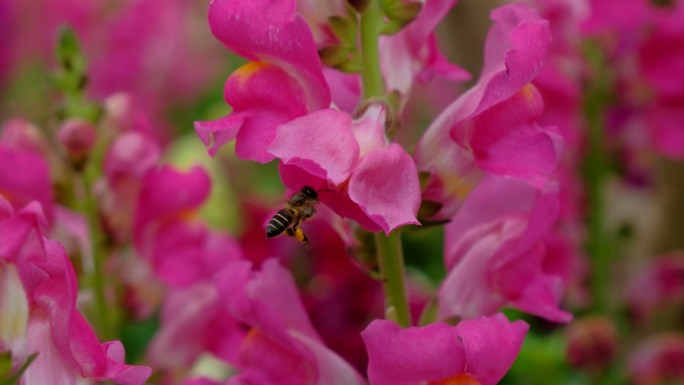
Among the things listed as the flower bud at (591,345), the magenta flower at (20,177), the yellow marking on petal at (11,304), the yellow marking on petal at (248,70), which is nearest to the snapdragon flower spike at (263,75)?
the yellow marking on petal at (248,70)

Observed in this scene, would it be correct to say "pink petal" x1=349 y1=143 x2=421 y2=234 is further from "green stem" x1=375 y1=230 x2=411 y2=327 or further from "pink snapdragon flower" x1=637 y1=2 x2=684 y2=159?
"pink snapdragon flower" x1=637 y1=2 x2=684 y2=159

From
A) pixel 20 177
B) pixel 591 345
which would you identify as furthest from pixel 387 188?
pixel 591 345

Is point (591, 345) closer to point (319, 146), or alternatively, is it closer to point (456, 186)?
point (456, 186)

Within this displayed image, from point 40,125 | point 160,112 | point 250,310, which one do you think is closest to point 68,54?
point 250,310

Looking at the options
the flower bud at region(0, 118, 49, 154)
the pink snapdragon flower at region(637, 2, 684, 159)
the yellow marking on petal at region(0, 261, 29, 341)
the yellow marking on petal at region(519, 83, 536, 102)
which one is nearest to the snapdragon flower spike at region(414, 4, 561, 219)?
the yellow marking on petal at region(519, 83, 536, 102)

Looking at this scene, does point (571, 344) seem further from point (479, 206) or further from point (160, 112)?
point (160, 112)

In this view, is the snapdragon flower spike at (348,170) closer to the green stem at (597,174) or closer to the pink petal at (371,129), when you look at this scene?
the pink petal at (371,129)
